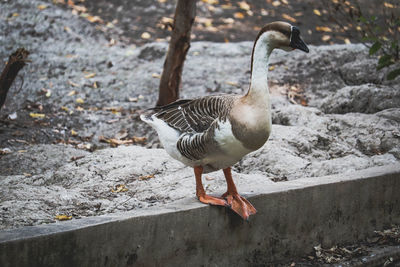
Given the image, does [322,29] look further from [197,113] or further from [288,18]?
[197,113]

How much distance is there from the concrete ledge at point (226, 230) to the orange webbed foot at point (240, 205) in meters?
0.10

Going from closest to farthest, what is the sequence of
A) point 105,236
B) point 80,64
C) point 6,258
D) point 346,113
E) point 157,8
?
point 6,258 → point 105,236 → point 346,113 → point 80,64 → point 157,8

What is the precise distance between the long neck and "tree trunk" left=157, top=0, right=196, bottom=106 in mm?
3829

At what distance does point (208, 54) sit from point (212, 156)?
6.04 meters

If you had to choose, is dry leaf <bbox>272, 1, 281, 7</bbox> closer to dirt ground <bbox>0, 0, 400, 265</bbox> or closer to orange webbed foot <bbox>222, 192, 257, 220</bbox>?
dirt ground <bbox>0, 0, 400, 265</bbox>

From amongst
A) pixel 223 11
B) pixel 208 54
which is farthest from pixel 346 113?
pixel 223 11

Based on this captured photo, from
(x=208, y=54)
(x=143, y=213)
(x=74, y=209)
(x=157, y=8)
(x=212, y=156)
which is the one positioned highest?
(x=157, y=8)

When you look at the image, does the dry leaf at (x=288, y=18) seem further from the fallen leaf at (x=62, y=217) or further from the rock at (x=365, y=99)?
the fallen leaf at (x=62, y=217)

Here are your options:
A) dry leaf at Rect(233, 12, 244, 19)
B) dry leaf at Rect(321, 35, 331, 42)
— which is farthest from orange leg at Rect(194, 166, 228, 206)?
dry leaf at Rect(233, 12, 244, 19)

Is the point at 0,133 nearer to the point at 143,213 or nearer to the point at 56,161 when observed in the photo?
the point at 56,161

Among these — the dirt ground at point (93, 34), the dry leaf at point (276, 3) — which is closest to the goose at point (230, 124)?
the dirt ground at point (93, 34)

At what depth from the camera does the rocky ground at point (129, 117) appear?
4363 millimetres

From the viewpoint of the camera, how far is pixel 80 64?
8805mm

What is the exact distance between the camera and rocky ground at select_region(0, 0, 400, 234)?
14.3 feet
